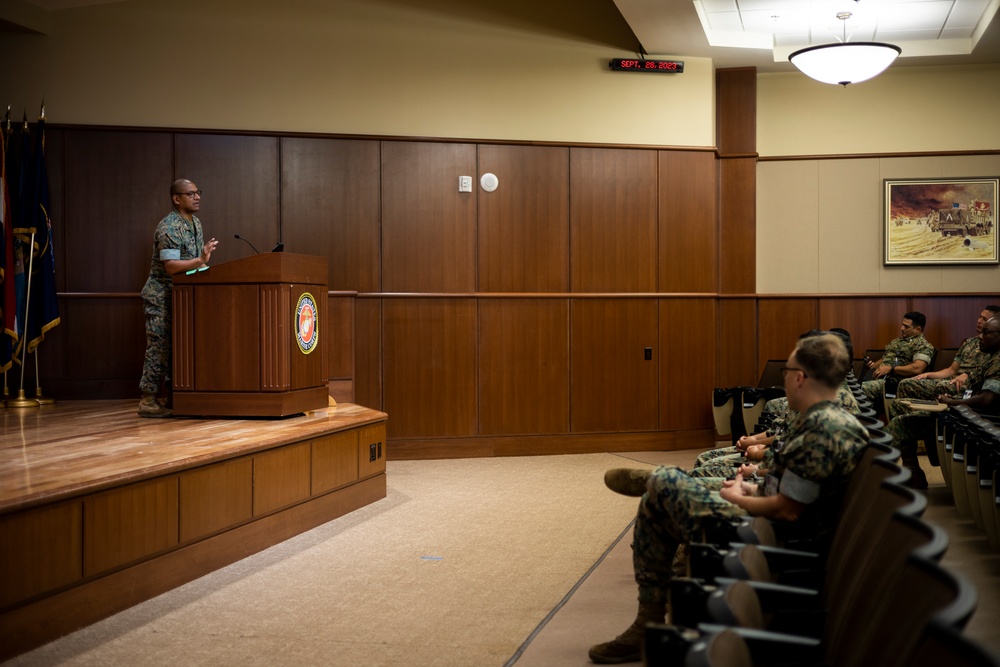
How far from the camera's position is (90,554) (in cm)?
351

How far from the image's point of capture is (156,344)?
19.4 feet

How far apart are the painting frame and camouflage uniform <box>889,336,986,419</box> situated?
161cm

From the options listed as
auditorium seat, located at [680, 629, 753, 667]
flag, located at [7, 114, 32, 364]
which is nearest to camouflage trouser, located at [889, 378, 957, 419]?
auditorium seat, located at [680, 629, 753, 667]

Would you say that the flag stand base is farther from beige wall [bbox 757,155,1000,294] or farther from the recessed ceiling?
beige wall [bbox 757,155,1000,294]

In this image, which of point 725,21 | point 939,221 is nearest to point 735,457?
point 725,21

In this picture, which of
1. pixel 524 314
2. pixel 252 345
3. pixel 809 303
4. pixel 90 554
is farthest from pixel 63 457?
pixel 809 303

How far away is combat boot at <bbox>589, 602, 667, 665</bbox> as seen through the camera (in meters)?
3.09

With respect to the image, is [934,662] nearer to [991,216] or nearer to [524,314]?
[524,314]

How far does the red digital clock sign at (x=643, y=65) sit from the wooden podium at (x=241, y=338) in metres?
3.88

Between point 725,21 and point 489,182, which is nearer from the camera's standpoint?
point 725,21

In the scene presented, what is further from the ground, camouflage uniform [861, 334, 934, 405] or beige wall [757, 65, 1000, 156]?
beige wall [757, 65, 1000, 156]

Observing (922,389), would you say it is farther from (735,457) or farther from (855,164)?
(735,457)

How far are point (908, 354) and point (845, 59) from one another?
278 centimetres

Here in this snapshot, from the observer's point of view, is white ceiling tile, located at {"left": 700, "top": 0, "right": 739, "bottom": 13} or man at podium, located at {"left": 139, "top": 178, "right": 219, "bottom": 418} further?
white ceiling tile, located at {"left": 700, "top": 0, "right": 739, "bottom": 13}
